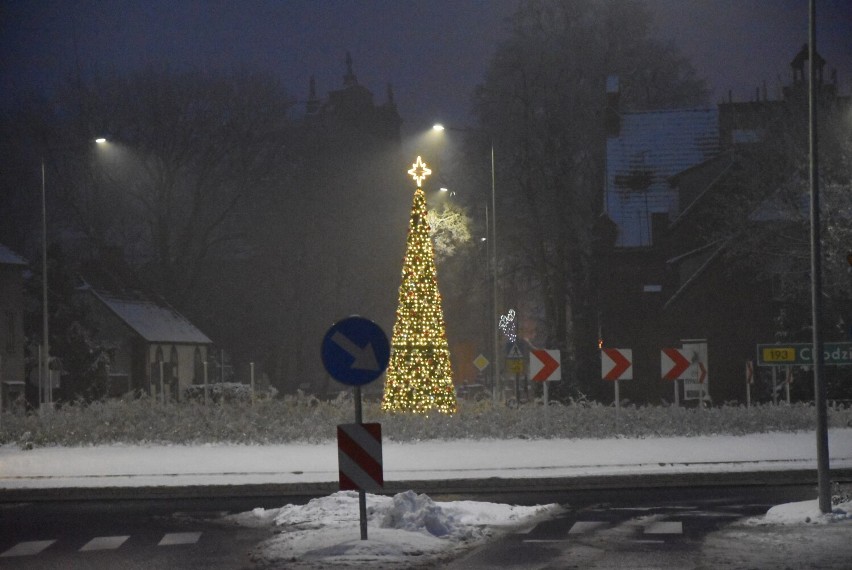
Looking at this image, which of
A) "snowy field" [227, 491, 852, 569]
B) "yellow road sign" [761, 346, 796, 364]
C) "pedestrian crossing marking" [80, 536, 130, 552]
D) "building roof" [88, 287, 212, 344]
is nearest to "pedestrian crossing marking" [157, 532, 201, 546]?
"pedestrian crossing marking" [80, 536, 130, 552]

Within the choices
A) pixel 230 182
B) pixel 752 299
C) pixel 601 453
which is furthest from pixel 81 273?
pixel 601 453

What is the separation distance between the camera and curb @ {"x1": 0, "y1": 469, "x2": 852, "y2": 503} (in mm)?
19422

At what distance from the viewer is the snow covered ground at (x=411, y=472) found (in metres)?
12.6

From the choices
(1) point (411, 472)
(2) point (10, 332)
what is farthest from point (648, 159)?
(1) point (411, 472)

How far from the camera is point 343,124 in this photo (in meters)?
68.4

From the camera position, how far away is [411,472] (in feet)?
69.8

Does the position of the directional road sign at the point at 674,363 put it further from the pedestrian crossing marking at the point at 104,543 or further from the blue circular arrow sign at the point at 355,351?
the blue circular arrow sign at the point at 355,351

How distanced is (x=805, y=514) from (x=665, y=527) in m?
1.46

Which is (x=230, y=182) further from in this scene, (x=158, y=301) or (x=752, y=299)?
(x=752, y=299)

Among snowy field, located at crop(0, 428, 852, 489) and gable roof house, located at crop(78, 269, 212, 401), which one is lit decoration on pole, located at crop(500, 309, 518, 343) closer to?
gable roof house, located at crop(78, 269, 212, 401)

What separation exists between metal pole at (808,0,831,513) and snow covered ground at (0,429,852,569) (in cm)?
47

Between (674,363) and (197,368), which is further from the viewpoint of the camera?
(197,368)

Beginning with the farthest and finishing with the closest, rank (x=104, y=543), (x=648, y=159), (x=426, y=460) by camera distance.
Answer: (x=648, y=159), (x=426, y=460), (x=104, y=543)

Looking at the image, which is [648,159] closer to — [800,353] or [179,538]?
[800,353]
